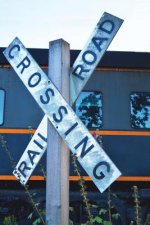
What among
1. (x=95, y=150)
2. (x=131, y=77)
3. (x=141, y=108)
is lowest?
(x=95, y=150)

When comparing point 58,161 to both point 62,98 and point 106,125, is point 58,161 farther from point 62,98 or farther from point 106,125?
point 106,125

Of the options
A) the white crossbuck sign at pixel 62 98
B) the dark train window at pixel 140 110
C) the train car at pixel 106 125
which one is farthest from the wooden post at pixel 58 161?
the dark train window at pixel 140 110

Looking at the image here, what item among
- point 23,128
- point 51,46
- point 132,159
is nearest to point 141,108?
point 132,159

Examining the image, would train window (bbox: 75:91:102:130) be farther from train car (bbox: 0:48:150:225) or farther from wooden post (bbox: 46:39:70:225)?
wooden post (bbox: 46:39:70:225)

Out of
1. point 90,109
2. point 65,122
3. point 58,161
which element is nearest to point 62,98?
point 65,122

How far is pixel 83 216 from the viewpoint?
5.67m

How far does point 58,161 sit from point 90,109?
4.02m

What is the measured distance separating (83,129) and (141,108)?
4368 mm

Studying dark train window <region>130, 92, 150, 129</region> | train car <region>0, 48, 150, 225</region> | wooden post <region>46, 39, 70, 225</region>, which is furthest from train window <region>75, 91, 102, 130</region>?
wooden post <region>46, 39, 70, 225</region>

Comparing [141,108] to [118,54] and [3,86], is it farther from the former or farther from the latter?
[3,86]

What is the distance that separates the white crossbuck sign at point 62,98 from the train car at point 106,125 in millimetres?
3696

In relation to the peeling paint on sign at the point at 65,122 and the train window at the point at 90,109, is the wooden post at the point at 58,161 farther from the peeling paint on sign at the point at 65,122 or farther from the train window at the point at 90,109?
the train window at the point at 90,109

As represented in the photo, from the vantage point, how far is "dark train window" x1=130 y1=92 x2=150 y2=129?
6098mm

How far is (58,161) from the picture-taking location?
78.9 inches
